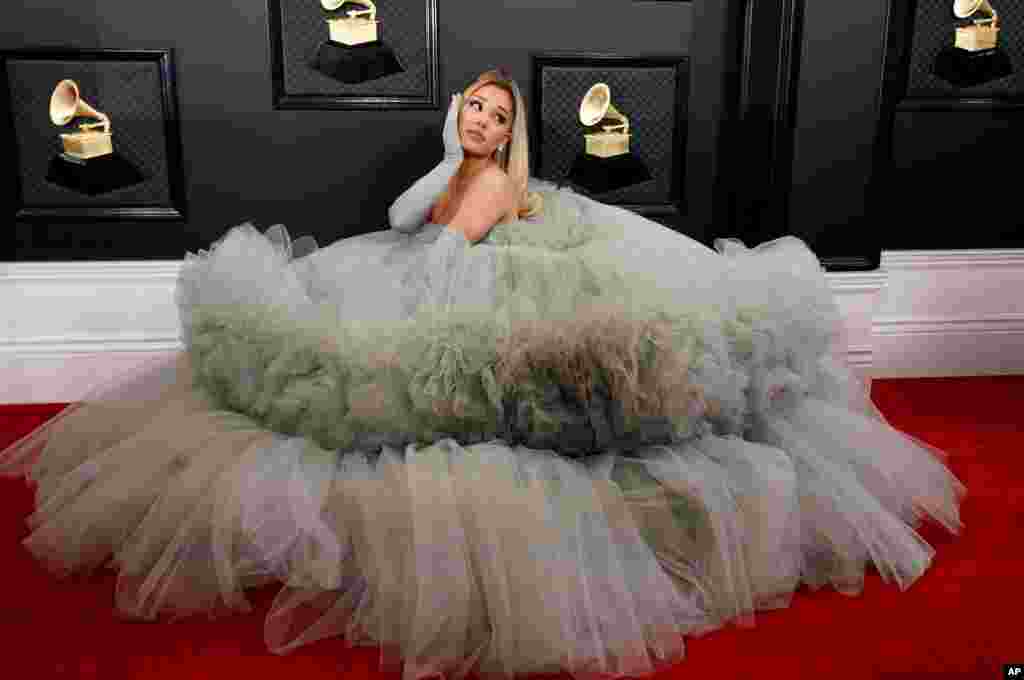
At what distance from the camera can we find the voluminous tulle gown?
146cm

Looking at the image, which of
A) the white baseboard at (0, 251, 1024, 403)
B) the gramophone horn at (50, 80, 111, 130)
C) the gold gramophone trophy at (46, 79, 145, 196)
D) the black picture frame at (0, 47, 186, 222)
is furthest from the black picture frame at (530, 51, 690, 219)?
the gramophone horn at (50, 80, 111, 130)

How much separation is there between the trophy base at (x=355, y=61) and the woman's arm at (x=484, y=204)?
0.89m

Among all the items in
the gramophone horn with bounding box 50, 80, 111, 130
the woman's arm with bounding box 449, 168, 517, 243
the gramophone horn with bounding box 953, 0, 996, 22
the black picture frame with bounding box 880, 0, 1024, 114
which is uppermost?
the gramophone horn with bounding box 953, 0, 996, 22

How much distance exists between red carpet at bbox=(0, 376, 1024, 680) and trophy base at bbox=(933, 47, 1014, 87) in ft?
5.72

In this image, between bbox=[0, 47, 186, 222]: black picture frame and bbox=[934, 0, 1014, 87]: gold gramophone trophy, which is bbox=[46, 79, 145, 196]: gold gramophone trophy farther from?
bbox=[934, 0, 1014, 87]: gold gramophone trophy

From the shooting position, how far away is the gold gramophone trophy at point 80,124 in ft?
8.71

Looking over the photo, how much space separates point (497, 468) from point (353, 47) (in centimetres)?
170

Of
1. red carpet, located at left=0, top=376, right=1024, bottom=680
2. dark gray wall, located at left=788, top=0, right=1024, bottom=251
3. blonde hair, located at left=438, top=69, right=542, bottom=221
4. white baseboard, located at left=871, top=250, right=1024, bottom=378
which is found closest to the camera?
red carpet, located at left=0, top=376, right=1024, bottom=680

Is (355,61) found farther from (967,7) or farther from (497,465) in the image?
(967,7)

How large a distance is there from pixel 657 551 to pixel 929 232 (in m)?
2.09

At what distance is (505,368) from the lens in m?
1.59

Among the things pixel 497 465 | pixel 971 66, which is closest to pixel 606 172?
pixel 971 66

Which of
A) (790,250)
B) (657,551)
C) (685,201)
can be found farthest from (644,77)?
(657,551)

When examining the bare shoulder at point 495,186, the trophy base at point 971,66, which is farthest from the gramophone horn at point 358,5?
the trophy base at point 971,66
